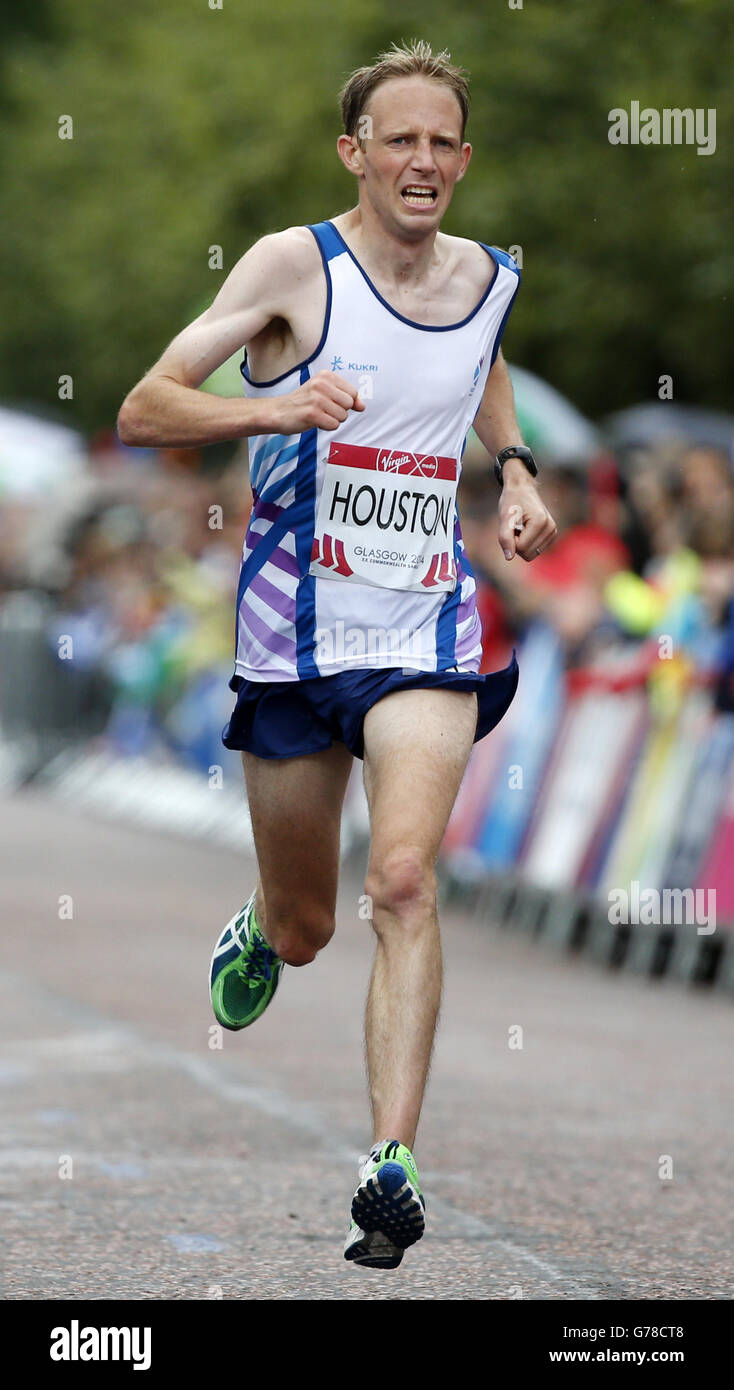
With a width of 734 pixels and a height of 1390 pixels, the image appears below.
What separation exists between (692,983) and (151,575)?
1347 centimetres

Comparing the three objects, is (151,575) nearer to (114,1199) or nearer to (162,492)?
(162,492)

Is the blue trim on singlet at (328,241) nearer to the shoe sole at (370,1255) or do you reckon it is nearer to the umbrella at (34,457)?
the shoe sole at (370,1255)

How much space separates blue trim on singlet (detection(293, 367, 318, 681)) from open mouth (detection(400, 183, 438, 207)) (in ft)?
1.71

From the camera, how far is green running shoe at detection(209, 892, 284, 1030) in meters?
6.99

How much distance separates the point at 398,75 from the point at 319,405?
2.70 ft

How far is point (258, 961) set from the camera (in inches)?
275

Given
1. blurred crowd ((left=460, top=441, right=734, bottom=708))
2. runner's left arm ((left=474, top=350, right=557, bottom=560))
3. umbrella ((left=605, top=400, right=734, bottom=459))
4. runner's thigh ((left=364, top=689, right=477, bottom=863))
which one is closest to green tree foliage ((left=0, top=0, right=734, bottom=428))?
umbrella ((left=605, top=400, right=734, bottom=459))

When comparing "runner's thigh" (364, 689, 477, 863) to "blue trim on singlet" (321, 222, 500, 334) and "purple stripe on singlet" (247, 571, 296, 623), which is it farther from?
"blue trim on singlet" (321, 222, 500, 334)

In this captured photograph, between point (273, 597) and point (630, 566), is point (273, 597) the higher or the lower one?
the lower one

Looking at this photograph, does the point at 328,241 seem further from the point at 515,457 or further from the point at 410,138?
the point at 515,457

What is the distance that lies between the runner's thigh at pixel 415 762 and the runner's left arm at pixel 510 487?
35cm

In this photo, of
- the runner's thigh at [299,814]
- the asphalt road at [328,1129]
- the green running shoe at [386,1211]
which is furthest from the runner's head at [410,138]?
the asphalt road at [328,1129]

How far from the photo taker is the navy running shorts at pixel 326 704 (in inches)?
243

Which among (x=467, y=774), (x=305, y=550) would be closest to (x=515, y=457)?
(x=305, y=550)
